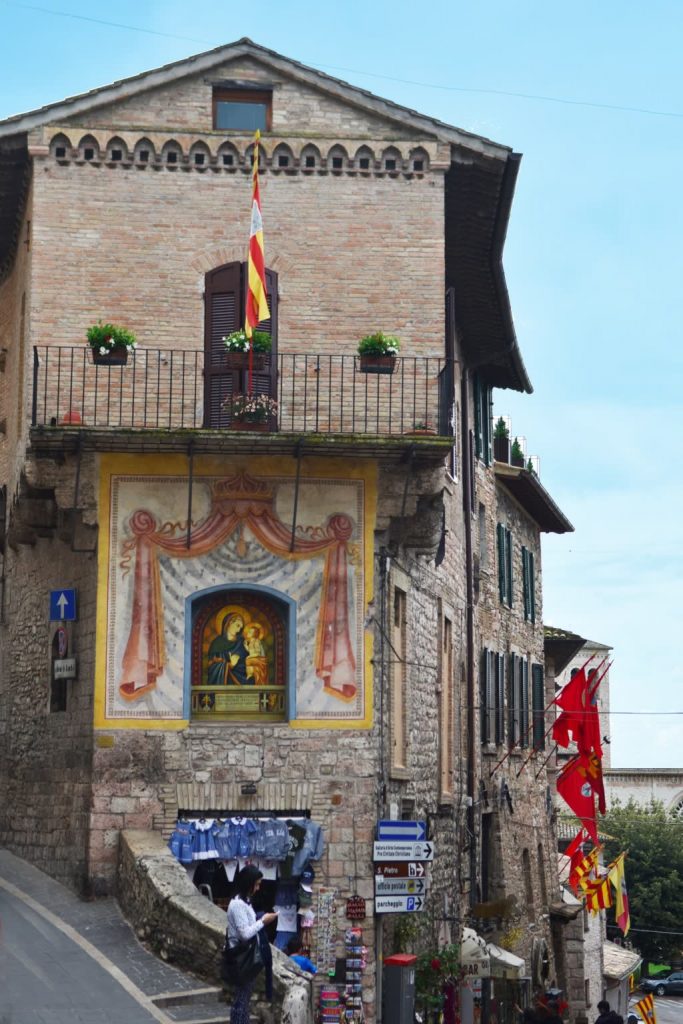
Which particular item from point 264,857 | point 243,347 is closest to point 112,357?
point 243,347

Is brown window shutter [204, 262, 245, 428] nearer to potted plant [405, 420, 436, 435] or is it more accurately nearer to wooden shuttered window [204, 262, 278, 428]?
wooden shuttered window [204, 262, 278, 428]

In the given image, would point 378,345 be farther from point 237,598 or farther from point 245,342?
point 237,598

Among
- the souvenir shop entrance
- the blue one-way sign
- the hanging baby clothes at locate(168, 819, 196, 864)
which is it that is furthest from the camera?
the blue one-way sign

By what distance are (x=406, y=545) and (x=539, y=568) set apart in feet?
58.2

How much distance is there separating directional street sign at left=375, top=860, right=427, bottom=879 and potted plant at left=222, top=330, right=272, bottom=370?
6580mm

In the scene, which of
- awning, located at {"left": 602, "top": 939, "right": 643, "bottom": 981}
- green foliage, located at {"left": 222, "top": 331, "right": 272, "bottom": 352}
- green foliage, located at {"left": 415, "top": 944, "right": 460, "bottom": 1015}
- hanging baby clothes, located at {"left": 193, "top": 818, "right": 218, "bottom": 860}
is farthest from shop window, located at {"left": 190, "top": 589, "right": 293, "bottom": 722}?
awning, located at {"left": 602, "top": 939, "right": 643, "bottom": 981}

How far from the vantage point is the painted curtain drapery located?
20422mm

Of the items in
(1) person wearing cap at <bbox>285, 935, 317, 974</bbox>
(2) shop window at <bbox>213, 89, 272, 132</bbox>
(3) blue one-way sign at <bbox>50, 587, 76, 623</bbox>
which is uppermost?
(2) shop window at <bbox>213, 89, 272, 132</bbox>

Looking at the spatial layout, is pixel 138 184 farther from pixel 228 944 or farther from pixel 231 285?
pixel 228 944

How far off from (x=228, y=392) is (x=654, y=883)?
50.5 meters

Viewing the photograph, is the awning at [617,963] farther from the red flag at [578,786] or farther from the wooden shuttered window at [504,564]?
the red flag at [578,786]

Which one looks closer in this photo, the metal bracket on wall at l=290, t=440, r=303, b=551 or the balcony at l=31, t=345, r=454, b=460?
the metal bracket on wall at l=290, t=440, r=303, b=551

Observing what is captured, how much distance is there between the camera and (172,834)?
20109 mm

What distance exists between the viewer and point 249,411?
20.5 meters
